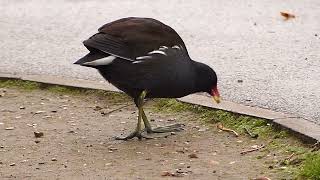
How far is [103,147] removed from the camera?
493 cm

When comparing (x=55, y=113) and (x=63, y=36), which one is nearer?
(x=55, y=113)

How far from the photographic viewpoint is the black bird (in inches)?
191

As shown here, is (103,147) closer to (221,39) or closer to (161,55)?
(161,55)

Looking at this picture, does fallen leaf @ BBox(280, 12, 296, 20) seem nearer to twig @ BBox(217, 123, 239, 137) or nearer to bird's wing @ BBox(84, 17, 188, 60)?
twig @ BBox(217, 123, 239, 137)

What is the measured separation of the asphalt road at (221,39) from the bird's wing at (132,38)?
40.6 inches

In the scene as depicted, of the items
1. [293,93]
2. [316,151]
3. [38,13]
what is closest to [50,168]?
[316,151]

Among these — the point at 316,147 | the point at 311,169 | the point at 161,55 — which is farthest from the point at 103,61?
the point at 311,169

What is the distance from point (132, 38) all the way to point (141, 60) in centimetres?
14

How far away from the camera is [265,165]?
4.43m

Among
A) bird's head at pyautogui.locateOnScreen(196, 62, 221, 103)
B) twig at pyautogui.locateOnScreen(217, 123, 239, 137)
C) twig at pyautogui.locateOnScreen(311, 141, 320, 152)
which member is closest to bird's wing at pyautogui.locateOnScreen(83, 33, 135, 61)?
bird's head at pyautogui.locateOnScreen(196, 62, 221, 103)

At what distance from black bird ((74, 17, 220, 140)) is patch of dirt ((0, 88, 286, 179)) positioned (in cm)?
33

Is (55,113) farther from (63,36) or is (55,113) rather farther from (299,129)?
(63,36)

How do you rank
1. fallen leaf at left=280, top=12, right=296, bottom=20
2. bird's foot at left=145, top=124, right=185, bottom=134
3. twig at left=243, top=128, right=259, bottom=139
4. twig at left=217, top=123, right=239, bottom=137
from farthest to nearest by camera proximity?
fallen leaf at left=280, top=12, right=296, bottom=20 → bird's foot at left=145, top=124, right=185, bottom=134 → twig at left=217, top=123, right=239, bottom=137 → twig at left=243, top=128, right=259, bottom=139

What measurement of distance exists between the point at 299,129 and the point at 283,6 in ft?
15.9
